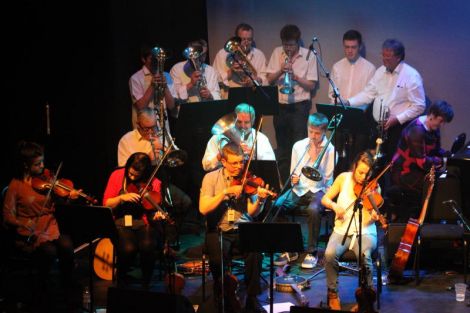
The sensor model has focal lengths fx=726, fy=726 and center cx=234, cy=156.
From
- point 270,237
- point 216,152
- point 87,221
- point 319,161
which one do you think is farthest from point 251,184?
point 216,152

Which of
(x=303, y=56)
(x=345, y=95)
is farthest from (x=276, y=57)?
(x=345, y=95)

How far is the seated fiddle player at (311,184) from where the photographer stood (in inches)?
305

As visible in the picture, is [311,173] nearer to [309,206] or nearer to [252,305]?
[309,206]

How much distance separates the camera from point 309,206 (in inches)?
308

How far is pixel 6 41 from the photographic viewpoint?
337 inches

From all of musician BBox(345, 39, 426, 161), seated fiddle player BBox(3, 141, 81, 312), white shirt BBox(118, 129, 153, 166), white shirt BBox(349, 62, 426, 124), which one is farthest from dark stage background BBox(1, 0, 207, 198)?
white shirt BBox(349, 62, 426, 124)

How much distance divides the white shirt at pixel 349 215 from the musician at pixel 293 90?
2.82m

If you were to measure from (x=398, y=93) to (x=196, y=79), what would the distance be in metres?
2.59

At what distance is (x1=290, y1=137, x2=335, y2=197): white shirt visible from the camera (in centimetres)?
795

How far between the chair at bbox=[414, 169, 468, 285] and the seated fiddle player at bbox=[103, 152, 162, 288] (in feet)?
8.57

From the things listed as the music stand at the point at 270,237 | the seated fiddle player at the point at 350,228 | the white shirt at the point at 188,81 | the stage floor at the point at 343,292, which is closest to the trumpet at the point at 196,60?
the white shirt at the point at 188,81

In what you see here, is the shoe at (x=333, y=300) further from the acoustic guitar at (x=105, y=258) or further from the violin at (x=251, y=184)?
the acoustic guitar at (x=105, y=258)

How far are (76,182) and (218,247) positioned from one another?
3098 mm

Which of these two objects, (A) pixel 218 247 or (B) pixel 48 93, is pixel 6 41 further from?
(A) pixel 218 247
